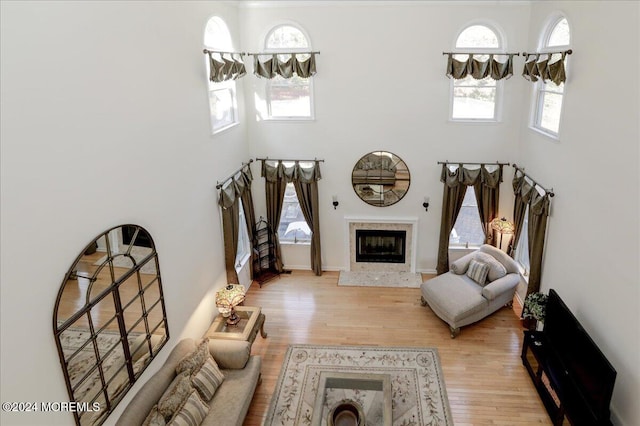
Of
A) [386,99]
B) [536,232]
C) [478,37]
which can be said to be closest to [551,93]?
[478,37]

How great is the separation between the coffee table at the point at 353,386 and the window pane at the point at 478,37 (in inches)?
233

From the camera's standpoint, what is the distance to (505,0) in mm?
7465

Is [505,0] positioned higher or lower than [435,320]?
higher

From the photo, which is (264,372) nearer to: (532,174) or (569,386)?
(569,386)

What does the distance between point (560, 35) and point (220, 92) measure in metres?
5.36

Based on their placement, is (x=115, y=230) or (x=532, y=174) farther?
(x=532, y=174)

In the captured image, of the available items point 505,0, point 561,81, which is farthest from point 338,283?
point 505,0

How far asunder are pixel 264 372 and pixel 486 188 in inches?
207

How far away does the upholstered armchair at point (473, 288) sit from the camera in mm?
7156

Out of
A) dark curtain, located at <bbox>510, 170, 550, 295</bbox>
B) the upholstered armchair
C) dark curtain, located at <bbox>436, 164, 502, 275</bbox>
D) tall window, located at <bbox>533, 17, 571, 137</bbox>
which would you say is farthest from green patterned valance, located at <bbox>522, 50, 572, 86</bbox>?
the upholstered armchair

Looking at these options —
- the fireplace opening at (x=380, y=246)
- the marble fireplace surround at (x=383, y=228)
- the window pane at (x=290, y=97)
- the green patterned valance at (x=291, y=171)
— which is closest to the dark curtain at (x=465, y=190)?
the marble fireplace surround at (x=383, y=228)

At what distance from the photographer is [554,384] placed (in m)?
5.36

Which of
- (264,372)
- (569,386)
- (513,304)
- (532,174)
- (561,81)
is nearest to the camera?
(569,386)

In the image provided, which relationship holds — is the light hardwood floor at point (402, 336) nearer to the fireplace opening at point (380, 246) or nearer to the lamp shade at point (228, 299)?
the fireplace opening at point (380, 246)
